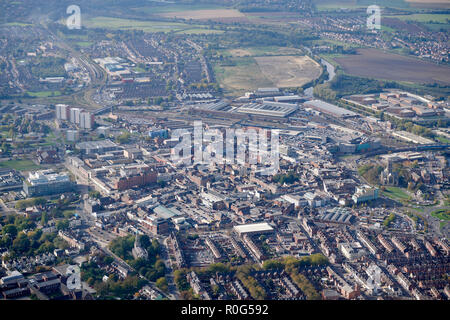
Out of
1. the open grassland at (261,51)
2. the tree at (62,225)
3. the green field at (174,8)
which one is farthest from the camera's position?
the green field at (174,8)

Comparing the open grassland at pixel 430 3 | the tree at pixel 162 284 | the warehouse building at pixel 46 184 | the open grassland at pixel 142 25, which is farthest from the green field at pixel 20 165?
the open grassland at pixel 430 3

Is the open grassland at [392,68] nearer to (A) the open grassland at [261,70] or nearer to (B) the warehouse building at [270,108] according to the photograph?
(A) the open grassland at [261,70]

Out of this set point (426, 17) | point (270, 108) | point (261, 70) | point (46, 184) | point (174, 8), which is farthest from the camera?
point (174, 8)

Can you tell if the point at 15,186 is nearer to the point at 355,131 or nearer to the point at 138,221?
the point at 138,221

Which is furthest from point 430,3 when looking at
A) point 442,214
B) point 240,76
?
point 442,214

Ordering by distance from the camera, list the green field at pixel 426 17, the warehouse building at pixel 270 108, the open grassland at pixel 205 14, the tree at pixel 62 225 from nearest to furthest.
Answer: the tree at pixel 62 225, the warehouse building at pixel 270 108, the green field at pixel 426 17, the open grassland at pixel 205 14

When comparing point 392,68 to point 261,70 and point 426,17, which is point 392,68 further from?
point 426,17

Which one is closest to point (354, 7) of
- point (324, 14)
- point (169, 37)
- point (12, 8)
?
point (324, 14)
